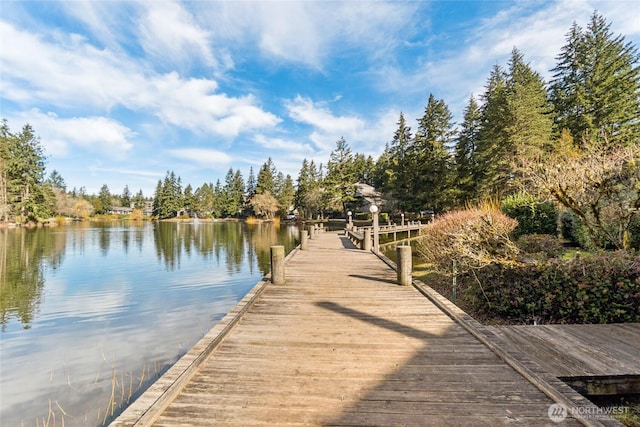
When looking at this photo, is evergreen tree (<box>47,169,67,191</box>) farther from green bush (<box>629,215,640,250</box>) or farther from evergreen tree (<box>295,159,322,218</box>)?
green bush (<box>629,215,640,250</box>)

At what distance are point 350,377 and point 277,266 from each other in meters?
4.33

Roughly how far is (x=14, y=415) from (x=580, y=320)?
993 cm

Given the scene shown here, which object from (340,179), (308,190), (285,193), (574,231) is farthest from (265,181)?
(574,231)

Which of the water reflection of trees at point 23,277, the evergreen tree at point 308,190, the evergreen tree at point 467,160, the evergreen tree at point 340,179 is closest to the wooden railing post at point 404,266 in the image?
the water reflection of trees at point 23,277

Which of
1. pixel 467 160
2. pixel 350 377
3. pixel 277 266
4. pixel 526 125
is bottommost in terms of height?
pixel 350 377

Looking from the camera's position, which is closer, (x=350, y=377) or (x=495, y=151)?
(x=350, y=377)

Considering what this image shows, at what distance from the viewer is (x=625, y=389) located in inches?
137

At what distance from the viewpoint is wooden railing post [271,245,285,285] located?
698 centimetres

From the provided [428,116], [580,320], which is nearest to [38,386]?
[580,320]

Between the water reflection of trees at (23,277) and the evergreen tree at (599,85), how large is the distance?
35078 mm

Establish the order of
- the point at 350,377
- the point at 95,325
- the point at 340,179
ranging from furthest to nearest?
1. the point at 340,179
2. the point at 95,325
3. the point at 350,377

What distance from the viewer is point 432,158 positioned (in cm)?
3080

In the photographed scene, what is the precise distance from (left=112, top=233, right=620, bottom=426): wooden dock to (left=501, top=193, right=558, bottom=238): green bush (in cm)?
1226

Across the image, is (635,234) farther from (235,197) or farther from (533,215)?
(235,197)
